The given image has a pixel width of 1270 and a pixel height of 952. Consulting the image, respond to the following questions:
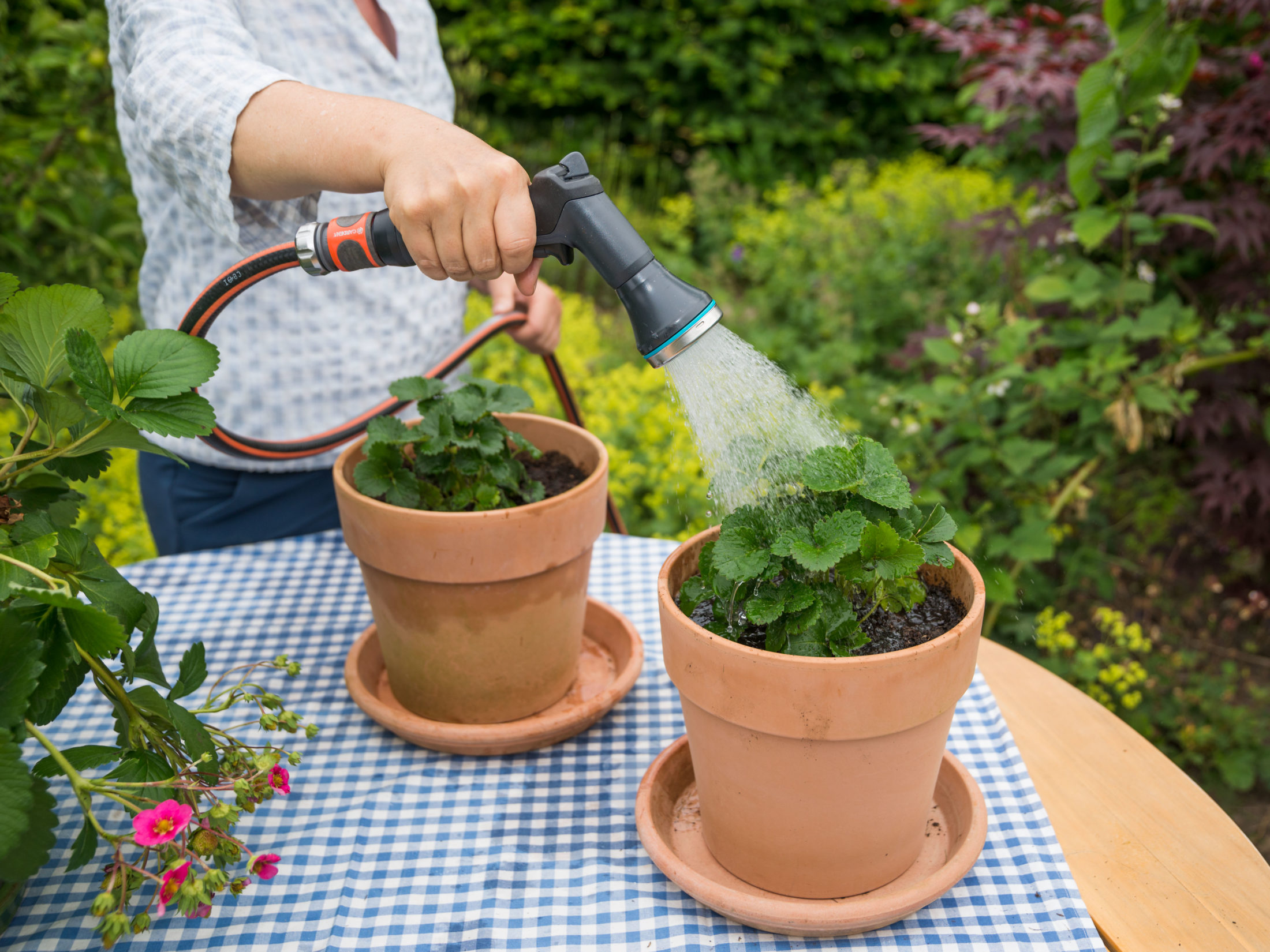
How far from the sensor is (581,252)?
0.86 meters

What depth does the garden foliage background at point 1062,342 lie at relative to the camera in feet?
7.18

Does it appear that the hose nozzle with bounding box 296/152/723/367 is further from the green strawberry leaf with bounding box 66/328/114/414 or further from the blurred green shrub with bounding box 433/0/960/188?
the blurred green shrub with bounding box 433/0/960/188

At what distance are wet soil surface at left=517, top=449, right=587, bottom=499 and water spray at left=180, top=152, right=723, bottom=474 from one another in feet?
1.20

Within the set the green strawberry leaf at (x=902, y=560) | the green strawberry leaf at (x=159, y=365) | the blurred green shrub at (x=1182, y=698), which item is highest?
the green strawberry leaf at (x=159, y=365)

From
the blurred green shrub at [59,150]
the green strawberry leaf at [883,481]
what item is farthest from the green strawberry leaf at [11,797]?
the blurred green shrub at [59,150]

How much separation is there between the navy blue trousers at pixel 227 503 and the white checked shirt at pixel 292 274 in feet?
0.13

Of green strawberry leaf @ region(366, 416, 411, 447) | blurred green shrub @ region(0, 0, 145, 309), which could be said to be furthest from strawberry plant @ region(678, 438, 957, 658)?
blurred green shrub @ region(0, 0, 145, 309)

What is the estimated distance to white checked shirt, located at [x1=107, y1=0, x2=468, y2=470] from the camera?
1.08m

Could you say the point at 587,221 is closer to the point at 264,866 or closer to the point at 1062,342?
the point at 264,866

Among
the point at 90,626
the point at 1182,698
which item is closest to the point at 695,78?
the point at 1182,698

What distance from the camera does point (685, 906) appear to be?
85 centimetres

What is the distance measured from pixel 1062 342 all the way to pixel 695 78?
11.5 ft

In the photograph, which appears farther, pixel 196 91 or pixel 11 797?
pixel 196 91

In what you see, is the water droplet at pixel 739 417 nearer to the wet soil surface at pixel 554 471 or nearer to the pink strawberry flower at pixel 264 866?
the wet soil surface at pixel 554 471
